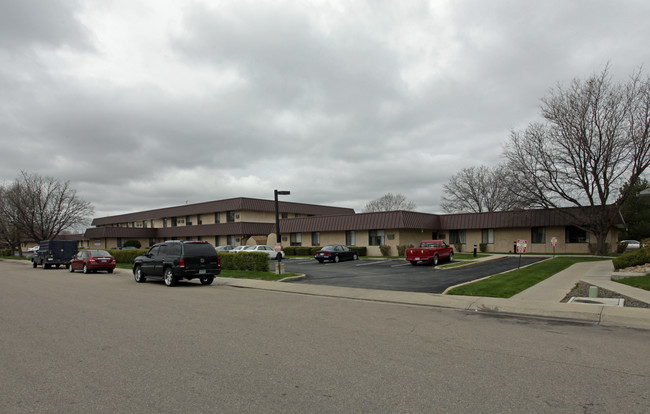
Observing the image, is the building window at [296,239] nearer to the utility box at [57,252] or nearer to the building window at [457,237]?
the building window at [457,237]

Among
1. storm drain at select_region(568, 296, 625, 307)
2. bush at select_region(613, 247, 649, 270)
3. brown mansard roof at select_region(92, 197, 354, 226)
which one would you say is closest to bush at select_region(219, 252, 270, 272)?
storm drain at select_region(568, 296, 625, 307)

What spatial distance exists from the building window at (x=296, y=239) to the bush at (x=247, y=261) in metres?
22.3

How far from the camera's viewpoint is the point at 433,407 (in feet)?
14.3

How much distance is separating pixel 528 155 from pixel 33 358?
123 feet

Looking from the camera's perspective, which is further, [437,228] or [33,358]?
[437,228]

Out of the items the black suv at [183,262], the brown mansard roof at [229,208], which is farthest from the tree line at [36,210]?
the black suv at [183,262]

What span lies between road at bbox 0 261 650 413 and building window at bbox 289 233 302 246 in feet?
120

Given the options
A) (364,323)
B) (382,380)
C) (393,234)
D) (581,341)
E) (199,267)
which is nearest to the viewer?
(382,380)

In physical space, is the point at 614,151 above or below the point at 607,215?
above

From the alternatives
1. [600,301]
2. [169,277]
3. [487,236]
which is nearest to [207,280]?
[169,277]

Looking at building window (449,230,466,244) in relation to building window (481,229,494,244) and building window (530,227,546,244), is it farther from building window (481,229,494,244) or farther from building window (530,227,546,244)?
building window (530,227,546,244)

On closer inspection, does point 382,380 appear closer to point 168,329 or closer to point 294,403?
point 294,403

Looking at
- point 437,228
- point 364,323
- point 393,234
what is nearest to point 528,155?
point 437,228

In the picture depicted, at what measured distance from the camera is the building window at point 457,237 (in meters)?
43.1
